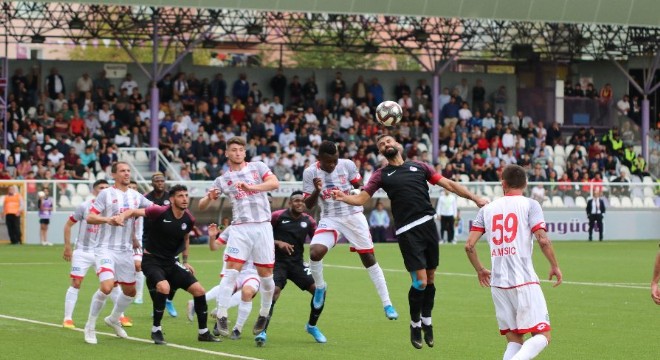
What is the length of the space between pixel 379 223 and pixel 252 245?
25.2 metres

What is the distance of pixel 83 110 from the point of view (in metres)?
42.3

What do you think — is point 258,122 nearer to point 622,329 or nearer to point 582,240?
point 582,240

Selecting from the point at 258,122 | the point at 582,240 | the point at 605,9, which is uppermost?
the point at 605,9

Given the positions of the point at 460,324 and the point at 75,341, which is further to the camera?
the point at 460,324

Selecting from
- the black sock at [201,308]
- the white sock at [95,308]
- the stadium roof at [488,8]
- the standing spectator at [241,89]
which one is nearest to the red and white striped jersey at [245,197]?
the black sock at [201,308]

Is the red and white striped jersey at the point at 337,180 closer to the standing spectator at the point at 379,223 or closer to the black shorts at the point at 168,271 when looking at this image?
the black shorts at the point at 168,271

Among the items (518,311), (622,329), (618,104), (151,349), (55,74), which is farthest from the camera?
(618,104)

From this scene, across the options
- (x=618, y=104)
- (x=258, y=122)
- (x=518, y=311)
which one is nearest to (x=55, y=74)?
(x=258, y=122)

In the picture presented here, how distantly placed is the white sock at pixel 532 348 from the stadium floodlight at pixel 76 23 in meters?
36.2

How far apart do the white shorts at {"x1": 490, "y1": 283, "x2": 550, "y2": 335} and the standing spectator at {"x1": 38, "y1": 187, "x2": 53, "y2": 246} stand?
26.3m

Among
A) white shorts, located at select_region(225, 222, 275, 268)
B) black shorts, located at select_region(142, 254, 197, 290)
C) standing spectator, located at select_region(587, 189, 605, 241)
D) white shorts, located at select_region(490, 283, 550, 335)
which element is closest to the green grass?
black shorts, located at select_region(142, 254, 197, 290)

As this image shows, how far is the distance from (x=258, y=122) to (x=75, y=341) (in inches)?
1147

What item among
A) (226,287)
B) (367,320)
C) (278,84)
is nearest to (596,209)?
(278,84)

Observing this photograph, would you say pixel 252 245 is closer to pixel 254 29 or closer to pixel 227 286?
pixel 227 286
